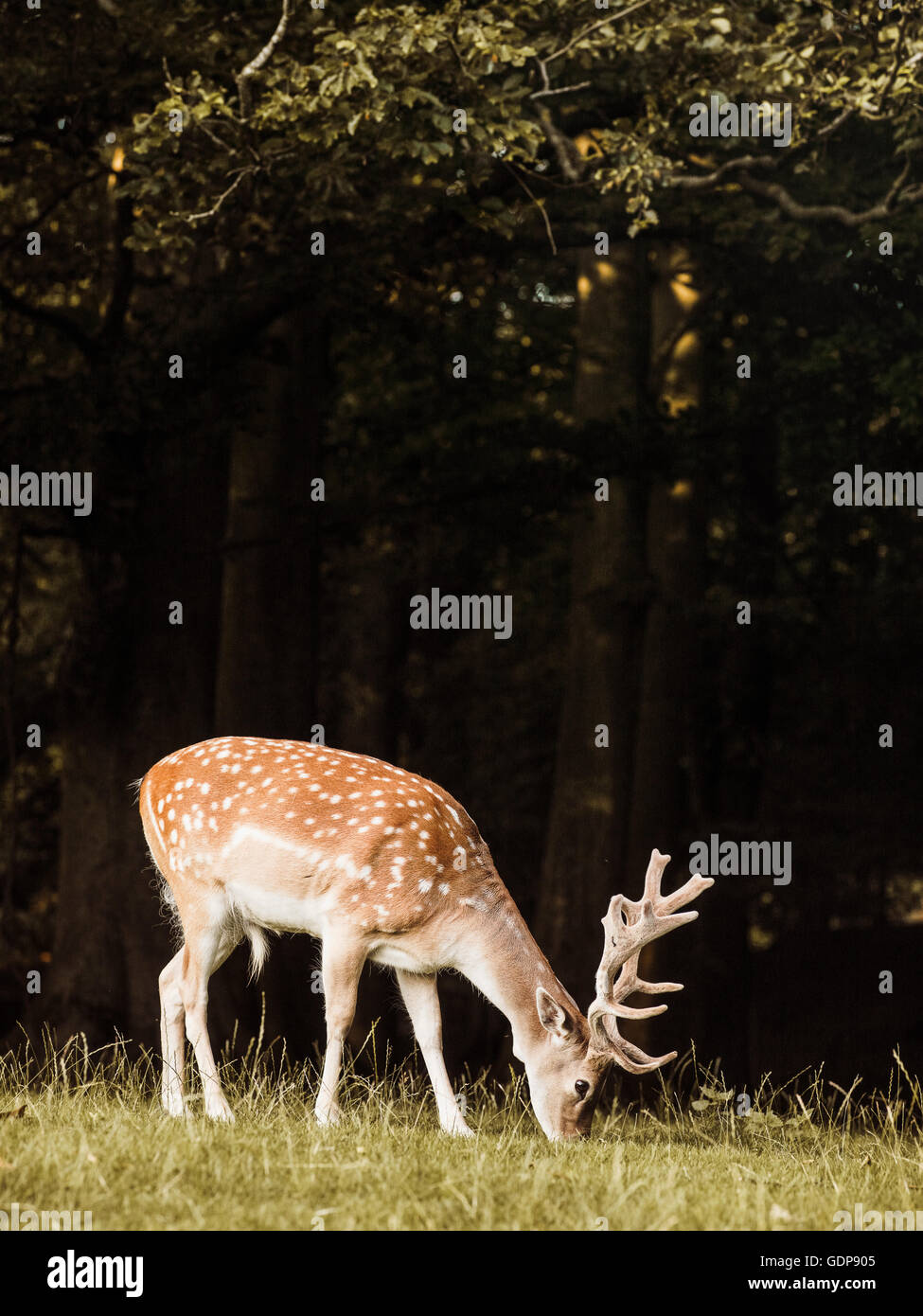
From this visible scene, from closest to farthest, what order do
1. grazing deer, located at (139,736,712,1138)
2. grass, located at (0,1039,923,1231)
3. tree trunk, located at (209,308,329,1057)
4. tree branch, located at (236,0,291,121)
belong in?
grass, located at (0,1039,923,1231) < grazing deer, located at (139,736,712,1138) < tree branch, located at (236,0,291,121) < tree trunk, located at (209,308,329,1057)

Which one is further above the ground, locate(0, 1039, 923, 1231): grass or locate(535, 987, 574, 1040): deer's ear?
locate(535, 987, 574, 1040): deer's ear

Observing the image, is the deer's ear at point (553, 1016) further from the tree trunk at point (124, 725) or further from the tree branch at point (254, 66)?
the tree trunk at point (124, 725)

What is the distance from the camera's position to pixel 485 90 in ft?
27.0

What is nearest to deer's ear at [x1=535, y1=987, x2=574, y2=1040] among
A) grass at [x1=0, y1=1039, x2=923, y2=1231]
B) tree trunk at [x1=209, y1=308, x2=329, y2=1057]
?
grass at [x1=0, y1=1039, x2=923, y2=1231]

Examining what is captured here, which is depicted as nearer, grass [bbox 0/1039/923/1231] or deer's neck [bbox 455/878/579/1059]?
grass [bbox 0/1039/923/1231]

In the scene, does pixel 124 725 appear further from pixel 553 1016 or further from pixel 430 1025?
pixel 553 1016

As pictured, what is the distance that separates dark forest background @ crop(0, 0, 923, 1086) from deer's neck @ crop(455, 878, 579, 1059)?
417 centimetres

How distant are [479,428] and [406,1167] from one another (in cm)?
892

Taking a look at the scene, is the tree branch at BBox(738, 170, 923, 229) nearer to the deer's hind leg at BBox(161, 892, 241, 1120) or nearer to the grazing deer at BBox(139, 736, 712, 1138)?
the grazing deer at BBox(139, 736, 712, 1138)

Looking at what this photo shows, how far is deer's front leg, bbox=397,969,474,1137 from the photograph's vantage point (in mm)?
6477

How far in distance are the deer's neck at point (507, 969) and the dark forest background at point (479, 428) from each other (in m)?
4.17

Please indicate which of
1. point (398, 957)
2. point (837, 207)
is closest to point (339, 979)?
point (398, 957)

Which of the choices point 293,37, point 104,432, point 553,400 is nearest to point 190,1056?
point 104,432

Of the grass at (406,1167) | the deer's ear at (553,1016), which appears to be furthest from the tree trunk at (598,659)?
the deer's ear at (553,1016)
